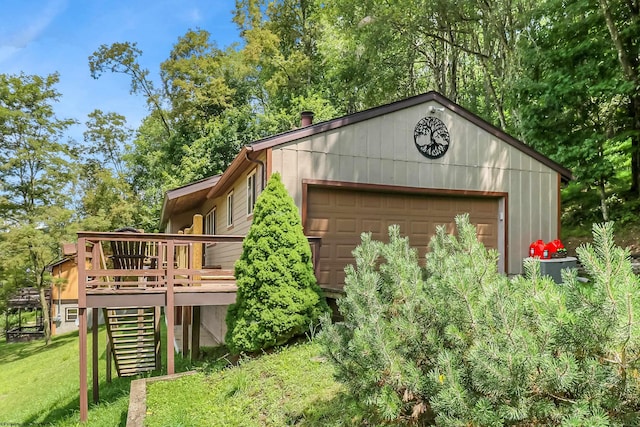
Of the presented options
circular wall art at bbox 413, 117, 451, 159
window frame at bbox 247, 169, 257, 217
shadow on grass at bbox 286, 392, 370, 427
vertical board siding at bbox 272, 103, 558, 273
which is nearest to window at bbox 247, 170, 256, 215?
window frame at bbox 247, 169, 257, 217

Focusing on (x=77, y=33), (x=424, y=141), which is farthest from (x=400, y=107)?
(x=77, y=33)

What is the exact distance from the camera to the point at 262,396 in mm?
4973

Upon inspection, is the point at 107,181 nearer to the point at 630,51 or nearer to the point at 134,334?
the point at 134,334

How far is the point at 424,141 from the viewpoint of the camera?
921 centimetres

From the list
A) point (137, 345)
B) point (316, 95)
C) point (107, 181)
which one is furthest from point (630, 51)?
point (107, 181)

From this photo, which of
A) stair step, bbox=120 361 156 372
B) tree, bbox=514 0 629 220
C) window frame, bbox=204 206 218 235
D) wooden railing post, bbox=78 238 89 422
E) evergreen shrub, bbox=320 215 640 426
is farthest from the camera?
window frame, bbox=204 206 218 235

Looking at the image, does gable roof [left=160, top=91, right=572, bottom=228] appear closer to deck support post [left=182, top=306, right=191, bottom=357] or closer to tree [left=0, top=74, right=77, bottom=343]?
deck support post [left=182, top=306, right=191, bottom=357]

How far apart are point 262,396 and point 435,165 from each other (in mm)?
6023

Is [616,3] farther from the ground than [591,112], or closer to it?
farther from the ground

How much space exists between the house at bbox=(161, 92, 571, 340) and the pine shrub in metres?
1.17

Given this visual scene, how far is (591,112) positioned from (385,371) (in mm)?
14169

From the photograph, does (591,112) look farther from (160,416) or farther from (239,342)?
(160,416)

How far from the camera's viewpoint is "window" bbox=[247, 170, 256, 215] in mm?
9156

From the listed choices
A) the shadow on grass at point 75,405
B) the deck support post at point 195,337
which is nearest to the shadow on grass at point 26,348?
the shadow on grass at point 75,405
